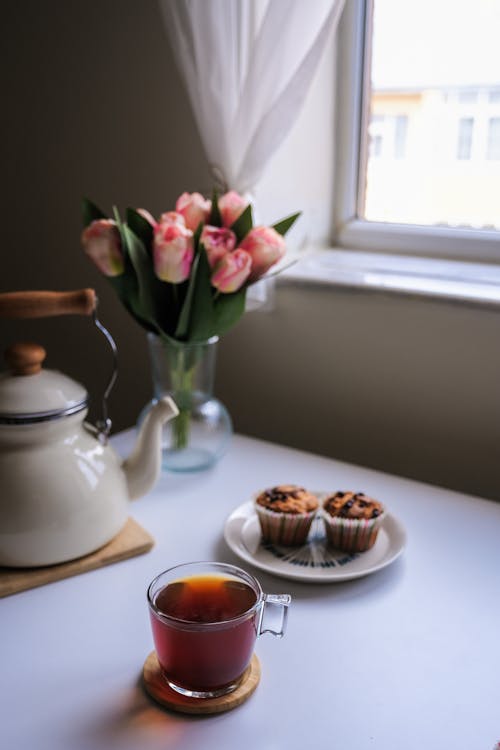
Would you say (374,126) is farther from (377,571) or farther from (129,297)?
(377,571)

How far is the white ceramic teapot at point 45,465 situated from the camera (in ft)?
2.82

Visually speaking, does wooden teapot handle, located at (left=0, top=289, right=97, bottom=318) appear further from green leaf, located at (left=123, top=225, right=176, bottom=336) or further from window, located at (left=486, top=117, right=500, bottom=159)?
window, located at (left=486, top=117, right=500, bottom=159)

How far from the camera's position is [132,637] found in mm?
793

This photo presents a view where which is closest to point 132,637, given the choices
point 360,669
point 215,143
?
point 360,669

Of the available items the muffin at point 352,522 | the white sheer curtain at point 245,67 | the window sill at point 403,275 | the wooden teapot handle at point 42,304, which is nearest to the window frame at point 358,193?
the window sill at point 403,275

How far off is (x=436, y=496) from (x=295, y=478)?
20 cm

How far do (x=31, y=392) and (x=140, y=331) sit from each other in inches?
32.3

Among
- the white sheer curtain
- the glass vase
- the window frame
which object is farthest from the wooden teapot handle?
the window frame

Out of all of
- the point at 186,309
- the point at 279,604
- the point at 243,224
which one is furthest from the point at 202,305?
the point at 279,604

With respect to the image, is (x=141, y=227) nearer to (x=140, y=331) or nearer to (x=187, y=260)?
(x=187, y=260)

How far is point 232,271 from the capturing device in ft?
3.43

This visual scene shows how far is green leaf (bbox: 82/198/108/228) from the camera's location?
1.14 m

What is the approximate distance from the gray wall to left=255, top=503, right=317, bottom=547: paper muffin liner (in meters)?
0.45

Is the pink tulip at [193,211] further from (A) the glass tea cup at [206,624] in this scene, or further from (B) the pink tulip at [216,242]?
(A) the glass tea cup at [206,624]
